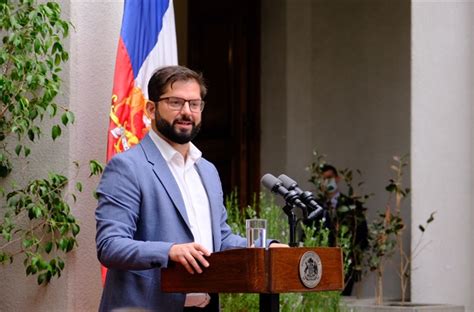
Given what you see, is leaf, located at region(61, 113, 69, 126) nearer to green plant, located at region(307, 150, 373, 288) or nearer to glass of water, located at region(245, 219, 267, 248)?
glass of water, located at region(245, 219, 267, 248)

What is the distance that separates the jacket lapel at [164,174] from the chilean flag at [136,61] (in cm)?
193

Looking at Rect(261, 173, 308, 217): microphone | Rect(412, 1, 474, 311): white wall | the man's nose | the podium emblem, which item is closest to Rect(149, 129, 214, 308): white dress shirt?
the man's nose

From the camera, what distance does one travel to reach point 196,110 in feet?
14.2

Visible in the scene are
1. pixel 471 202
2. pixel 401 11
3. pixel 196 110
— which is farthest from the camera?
pixel 401 11

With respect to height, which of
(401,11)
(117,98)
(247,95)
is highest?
(401,11)

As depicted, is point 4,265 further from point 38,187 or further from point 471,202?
point 471,202

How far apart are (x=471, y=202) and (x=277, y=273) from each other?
14.5 feet

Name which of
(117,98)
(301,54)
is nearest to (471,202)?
(117,98)

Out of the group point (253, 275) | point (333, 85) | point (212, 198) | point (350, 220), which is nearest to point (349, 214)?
point (350, 220)

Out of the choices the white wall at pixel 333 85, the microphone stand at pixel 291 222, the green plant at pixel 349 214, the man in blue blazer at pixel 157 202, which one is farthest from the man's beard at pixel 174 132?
the white wall at pixel 333 85

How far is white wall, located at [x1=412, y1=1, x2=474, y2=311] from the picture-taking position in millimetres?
7965

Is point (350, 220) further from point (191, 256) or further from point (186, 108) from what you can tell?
point (191, 256)

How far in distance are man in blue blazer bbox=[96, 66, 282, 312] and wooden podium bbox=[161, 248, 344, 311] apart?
17 centimetres

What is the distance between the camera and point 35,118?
6438 millimetres
